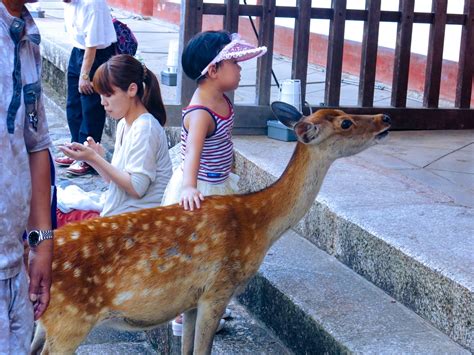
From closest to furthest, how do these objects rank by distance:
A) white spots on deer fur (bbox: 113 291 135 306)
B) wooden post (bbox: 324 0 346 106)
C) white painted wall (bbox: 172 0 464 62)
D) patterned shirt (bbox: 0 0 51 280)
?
patterned shirt (bbox: 0 0 51 280) → white spots on deer fur (bbox: 113 291 135 306) → wooden post (bbox: 324 0 346 106) → white painted wall (bbox: 172 0 464 62)

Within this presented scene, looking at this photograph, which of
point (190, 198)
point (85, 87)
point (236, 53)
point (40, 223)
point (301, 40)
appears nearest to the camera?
point (40, 223)

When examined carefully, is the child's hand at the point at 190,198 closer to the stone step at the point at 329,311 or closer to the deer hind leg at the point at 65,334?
the deer hind leg at the point at 65,334

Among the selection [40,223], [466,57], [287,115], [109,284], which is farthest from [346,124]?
[466,57]

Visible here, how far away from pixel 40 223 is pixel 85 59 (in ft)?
15.6

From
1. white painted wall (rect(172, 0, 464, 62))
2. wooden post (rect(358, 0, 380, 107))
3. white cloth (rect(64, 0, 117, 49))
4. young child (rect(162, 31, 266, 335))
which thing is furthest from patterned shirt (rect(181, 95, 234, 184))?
white painted wall (rect(172, 0, 464, 62))

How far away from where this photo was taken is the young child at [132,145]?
4691mm

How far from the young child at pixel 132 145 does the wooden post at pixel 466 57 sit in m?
3.12

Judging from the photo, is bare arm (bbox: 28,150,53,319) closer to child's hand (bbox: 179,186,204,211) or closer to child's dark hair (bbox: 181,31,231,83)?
child's hand (bbox: 179,186,204,211)

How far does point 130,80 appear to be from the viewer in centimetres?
495

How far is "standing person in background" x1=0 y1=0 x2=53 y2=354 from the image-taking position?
2.46 meters

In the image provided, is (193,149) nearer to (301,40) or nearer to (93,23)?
(301,40)

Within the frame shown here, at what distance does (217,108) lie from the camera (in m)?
4.36

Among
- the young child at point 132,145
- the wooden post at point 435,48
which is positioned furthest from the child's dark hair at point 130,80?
the wooden post at point 435,48

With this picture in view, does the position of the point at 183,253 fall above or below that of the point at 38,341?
above
